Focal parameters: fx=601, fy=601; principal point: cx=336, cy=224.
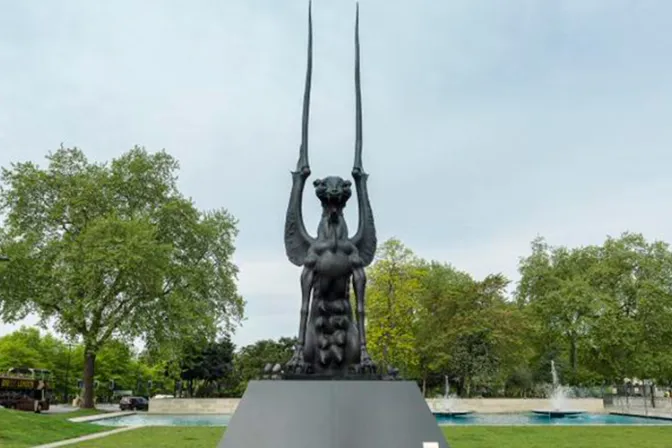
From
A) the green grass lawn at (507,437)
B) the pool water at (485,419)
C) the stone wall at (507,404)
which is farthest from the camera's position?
the stone wall at (507,404)

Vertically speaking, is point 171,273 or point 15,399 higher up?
point 171,273

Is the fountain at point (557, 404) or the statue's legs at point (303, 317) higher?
the statue's legs at point (303, 317)

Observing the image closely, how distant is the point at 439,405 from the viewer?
30812 mm

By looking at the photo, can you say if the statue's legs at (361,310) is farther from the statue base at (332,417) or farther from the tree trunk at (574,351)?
the tree trunk at (574,351)

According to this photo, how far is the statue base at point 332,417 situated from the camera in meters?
5.80

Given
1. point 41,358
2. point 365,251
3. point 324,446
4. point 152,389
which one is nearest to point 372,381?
point 324,446

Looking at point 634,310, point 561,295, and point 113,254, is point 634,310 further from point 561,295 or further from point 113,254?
point 113,254

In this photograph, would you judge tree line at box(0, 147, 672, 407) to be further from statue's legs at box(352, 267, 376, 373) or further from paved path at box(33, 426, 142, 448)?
statue's legs at box(352, 267, 376, 373)

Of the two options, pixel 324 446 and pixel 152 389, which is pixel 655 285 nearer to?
pixel 324 446

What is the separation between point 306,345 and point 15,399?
24.7 meters

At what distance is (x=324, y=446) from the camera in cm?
570

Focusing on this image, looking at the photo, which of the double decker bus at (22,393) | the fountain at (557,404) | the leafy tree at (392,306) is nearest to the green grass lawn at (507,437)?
the fountain at (557,404)

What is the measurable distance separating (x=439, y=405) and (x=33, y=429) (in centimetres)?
2028

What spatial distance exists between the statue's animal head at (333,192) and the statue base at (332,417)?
2322 mm
